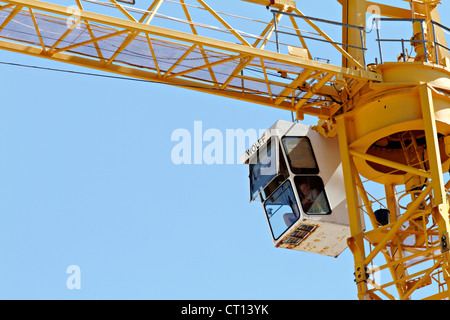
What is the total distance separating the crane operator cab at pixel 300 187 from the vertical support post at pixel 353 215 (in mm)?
1653

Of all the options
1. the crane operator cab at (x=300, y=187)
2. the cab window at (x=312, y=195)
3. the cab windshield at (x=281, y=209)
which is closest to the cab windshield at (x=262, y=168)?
the crane operator cab at (x=300, y=187)

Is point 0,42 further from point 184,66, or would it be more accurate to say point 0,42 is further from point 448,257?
point 448,257

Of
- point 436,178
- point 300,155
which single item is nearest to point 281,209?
point 300,155

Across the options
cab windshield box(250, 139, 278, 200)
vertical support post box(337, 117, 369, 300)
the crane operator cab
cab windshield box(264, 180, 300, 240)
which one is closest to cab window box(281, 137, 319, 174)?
the crane operator cab

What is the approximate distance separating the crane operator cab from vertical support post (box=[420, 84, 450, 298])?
12.3ft

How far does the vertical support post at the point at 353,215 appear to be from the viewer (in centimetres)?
2637

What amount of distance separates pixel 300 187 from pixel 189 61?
4.79 metres

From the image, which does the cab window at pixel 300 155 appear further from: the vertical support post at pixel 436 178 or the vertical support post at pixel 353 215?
the vertical support post at pixel 436 178

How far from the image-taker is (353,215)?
1067 inches

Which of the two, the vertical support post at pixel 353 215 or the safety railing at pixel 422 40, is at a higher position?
the safety railing at pixel 422 40

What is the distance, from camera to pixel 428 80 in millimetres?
27422
